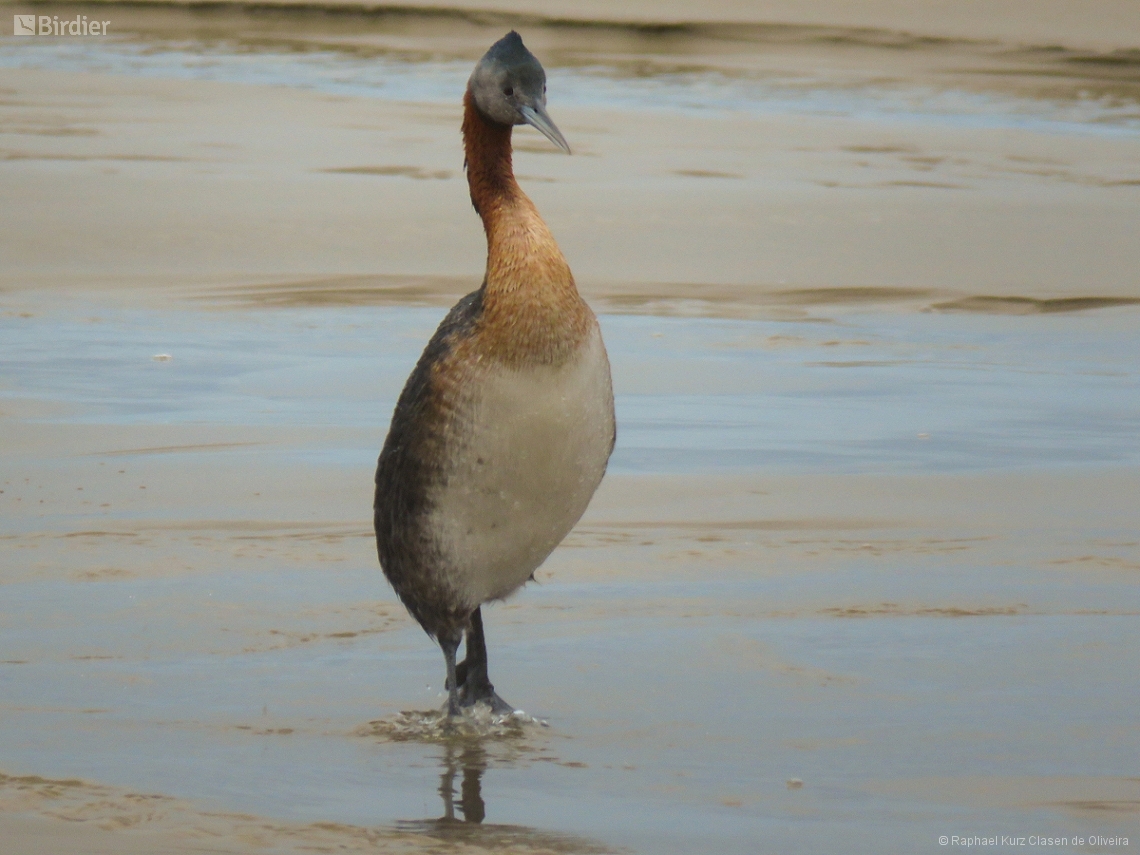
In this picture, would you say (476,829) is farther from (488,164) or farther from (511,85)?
(511,85)

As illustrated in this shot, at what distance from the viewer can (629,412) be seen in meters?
8.40

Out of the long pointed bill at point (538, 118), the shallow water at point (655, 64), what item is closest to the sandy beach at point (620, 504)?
the long pointed bill at point (538, 118)

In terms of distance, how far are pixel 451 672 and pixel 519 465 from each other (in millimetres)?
602

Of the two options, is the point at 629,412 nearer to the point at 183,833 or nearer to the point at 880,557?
the point at 880,557

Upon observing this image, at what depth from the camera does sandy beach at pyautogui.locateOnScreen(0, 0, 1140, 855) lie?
419 centimetres

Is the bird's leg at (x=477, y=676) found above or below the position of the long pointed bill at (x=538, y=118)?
below

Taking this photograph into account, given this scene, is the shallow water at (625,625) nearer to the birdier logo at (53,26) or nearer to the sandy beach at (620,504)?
the sandy beach at (620,504)

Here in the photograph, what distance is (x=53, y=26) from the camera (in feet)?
92.3

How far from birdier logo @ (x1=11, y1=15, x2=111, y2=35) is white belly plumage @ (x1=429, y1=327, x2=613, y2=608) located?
81.6 ft

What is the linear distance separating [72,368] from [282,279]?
297 cm

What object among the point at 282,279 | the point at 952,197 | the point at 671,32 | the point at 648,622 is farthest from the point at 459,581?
the point at 671,32

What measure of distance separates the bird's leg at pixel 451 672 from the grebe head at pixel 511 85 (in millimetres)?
1277

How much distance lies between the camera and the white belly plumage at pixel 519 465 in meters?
4.46

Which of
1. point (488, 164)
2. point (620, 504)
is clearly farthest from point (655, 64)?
point (488, 164)
